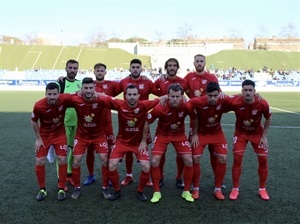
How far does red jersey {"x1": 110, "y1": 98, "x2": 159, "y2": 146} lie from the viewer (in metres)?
5.04

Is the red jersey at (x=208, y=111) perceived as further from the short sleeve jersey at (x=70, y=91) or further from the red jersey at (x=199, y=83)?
the short sleeve jersey at (x=70, y=91)

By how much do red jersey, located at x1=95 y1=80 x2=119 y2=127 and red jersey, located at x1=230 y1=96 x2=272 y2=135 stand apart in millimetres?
2078

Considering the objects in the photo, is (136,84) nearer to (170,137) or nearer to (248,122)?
(170,137)

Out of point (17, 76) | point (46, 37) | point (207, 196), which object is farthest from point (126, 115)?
point (46, 37)

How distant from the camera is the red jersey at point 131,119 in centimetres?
504

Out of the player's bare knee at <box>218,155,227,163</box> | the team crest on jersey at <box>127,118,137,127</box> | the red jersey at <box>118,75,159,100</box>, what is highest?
the red jersey at <box>118,75,159,100</box>

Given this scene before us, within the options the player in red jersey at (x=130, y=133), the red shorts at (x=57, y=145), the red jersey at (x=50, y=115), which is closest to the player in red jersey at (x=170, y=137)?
the player in red jersey at (x=130, y=133)

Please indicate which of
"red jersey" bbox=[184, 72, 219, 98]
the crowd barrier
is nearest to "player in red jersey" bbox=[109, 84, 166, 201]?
"red jersey" bbox=[184, 72, 219, 98]

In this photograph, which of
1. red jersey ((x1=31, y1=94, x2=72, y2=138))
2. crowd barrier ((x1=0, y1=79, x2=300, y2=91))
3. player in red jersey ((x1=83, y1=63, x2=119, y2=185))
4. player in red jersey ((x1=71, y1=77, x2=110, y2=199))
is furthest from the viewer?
crowd barrier ((x1=0, y1=79, x2=300, y2=91))

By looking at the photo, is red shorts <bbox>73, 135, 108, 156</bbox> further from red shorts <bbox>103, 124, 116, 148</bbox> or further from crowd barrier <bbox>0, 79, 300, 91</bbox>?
crowd barrier <bbox>0, 79, 300, 91</bbox>

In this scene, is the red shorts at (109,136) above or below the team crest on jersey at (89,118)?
below

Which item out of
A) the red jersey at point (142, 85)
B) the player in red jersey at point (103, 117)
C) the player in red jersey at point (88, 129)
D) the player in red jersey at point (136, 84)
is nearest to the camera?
the player in red jersey at point (88, 129)

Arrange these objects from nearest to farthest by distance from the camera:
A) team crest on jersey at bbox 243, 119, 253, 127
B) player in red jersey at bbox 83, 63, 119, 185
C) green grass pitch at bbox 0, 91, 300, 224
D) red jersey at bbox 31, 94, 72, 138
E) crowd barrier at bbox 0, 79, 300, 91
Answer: green grass pitch at bbox 0, 91, 300, 224 → red jersey at bbox 31, 94, 72, 138 → team crest on jersey at bbox 243, 119, 253, 127 → player in red jersey at bbox 83, 63, 119, 185 → crowd barrier at bbox 0, 79, 300, 91

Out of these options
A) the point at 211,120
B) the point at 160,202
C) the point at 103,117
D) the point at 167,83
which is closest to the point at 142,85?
the point at 167,83
